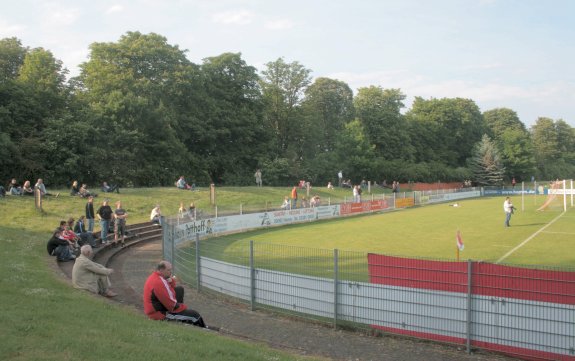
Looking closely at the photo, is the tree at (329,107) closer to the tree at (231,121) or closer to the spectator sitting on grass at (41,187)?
the tree at (231,121)

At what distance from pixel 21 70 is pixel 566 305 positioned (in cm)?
4761

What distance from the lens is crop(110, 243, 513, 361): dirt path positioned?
8.58m

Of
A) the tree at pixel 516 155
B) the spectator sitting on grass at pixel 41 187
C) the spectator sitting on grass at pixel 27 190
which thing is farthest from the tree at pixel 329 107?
the spectator sitting on grass at pixel 27 190

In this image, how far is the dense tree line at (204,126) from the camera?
4009 centimetres

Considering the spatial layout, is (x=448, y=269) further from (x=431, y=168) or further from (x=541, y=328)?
(x=431, y=168)

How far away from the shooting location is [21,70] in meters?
44.7

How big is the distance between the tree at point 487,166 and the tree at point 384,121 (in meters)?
15.2

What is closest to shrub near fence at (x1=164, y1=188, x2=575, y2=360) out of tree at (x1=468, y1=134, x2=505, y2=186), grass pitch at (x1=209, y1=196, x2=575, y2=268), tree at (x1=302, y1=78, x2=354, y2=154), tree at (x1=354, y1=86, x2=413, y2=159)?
grass pitch at (x1=209, y1=196, x2=575, y2=268)

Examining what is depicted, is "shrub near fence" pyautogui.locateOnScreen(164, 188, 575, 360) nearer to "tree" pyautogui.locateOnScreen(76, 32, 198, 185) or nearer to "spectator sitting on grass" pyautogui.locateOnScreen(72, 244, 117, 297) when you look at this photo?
"spectator sitting on grass" pyautogui.locateOnScreen(72, 244, 117, 297)

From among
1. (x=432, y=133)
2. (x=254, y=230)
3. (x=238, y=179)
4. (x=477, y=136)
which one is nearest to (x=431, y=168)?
(x=432, y=133)

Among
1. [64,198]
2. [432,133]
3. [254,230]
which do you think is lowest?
[254,230]

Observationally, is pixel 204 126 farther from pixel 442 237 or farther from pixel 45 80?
pixel 442 237

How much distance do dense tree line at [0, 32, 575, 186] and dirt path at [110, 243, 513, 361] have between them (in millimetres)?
29347

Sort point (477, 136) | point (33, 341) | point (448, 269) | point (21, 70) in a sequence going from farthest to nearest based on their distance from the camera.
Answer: point (477, 136) < point (21, 70) < point (448, 269) < point (33, 341)
